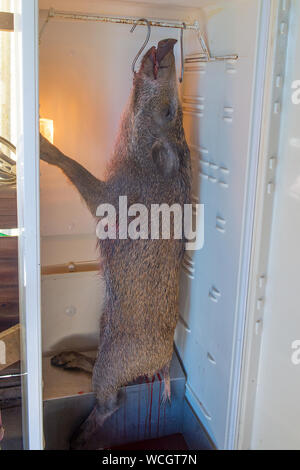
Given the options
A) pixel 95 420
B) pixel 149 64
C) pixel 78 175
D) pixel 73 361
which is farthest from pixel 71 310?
pixel 149 64

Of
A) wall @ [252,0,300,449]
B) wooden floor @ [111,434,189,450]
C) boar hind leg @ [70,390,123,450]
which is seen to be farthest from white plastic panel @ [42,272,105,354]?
wall @ [252,0,300,449]

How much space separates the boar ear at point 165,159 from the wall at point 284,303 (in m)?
0.37

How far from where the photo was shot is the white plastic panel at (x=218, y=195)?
127 cm

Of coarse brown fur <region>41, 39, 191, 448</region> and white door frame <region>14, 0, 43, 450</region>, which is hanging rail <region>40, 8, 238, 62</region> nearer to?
coarse brown fur <region>41, 39, 191, 448</region>

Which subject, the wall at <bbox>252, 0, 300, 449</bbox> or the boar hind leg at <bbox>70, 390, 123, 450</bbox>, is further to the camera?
the boar hind leg at <bbox>70, 390, 123, 450</bbox>

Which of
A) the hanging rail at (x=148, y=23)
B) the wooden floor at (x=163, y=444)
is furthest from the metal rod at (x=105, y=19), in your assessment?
the wooden floor at (x=163, y=444)

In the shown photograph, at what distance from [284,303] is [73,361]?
0.81 metres

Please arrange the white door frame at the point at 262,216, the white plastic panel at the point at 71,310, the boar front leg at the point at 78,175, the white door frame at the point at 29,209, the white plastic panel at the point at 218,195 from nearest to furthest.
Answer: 1. the white door frame at the point at 29,209
2. the white door frame at the point at 262,216
3. the white plastic panel at the point at 218,195
4. the boar front leg at the point at 78,175
5. the white plastic panel at the point at 71,310

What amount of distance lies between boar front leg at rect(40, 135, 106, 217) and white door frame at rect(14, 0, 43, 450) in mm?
363

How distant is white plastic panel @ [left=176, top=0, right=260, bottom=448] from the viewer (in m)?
1.27

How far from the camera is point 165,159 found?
1463mm

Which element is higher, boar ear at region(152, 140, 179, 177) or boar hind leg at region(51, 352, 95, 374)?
boar ear at region(152, 140, 179, 177)

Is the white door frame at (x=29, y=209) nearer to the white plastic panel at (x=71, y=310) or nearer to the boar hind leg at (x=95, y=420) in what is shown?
the boar hind leg at (x=95, y=420)
